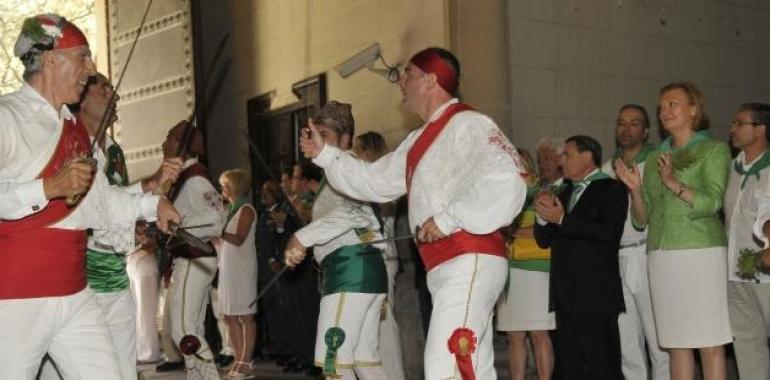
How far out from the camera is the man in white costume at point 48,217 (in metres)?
3.80

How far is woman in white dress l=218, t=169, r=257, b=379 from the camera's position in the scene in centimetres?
895

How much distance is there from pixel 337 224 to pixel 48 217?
7.08 feet

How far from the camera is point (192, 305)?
7.44 meters

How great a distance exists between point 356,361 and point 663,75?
5.11 m

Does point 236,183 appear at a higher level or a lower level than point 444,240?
higher

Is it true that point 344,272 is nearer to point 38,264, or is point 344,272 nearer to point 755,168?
point 38,264

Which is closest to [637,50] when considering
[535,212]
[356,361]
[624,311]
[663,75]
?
[663,75]

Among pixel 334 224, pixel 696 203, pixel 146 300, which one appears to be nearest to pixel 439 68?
pixel 334 224

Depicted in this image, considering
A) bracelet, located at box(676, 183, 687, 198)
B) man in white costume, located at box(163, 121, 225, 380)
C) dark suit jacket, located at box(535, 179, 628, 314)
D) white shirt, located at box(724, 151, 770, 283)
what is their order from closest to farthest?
bracelet, located at box(676, 183, 687, 198) → white shirt, located at box(724, 151, 770, 283) → dark suit jacket, located at box(535, 179, 628, 314) → man in white costume, located at box(163, 121, 225, 380)

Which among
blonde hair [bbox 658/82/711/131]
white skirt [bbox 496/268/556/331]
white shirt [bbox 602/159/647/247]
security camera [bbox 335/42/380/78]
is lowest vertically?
white skirt [bbox 496/268/556/331]

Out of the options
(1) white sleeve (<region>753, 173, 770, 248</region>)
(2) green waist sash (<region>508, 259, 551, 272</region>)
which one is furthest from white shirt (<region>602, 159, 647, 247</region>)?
(1) white sleeve (<region>753, 173, 770, 248</region>)

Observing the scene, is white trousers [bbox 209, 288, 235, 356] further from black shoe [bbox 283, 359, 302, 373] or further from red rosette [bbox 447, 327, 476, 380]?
red rosette [bbox 447, 327, 476, 380]

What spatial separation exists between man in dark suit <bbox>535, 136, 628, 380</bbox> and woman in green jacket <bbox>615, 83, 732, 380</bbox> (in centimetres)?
61

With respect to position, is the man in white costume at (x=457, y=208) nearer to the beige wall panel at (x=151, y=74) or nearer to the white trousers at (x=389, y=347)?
the white trousers at (x=389, y=347)
